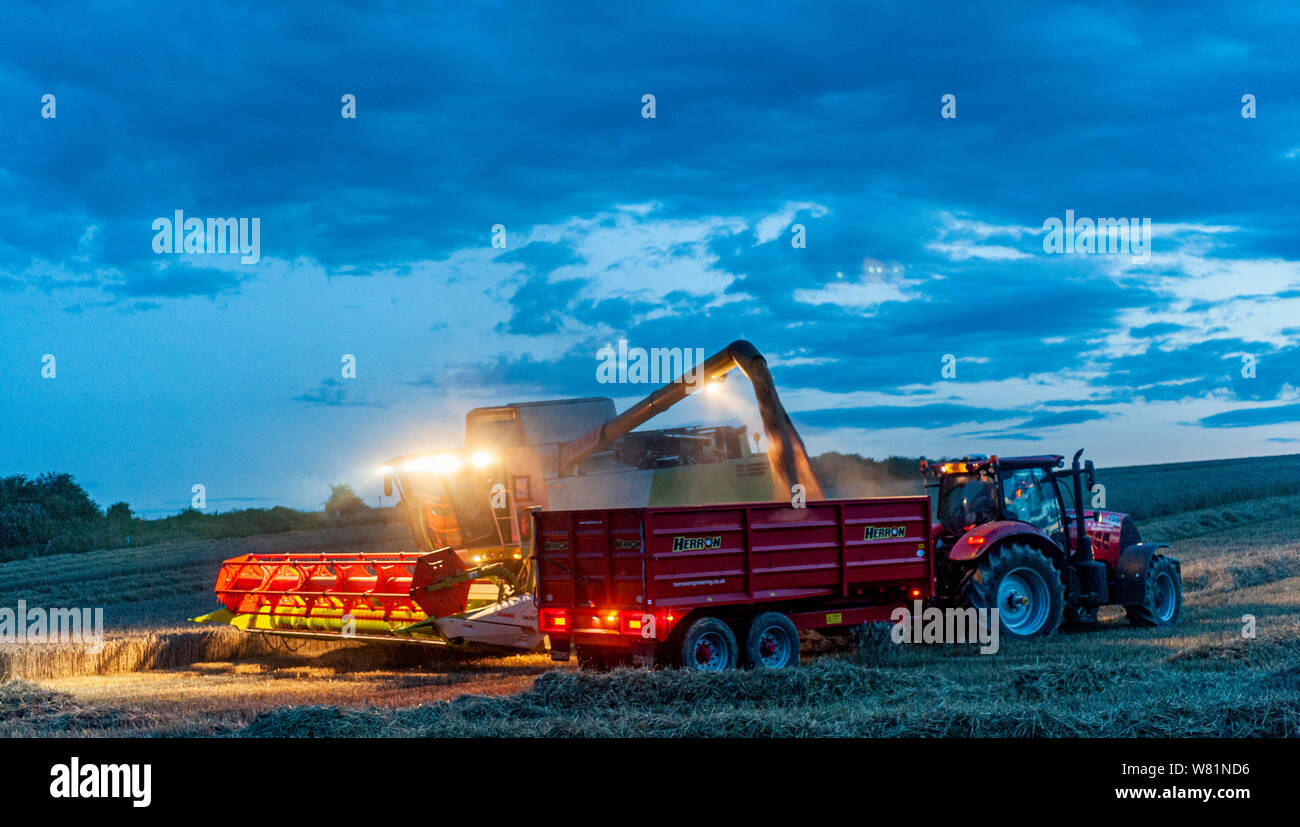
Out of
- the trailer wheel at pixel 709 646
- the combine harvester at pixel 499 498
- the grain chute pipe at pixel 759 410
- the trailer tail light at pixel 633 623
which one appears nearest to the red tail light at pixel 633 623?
the trailer tail light at pixel 633 623

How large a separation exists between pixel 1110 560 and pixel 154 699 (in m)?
10.6

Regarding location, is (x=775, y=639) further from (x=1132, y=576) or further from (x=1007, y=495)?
(x=1132, y=576)

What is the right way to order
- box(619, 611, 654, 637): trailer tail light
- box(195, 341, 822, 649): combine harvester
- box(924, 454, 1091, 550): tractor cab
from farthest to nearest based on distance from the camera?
box(924, 454, 1091, 550): tractor cab, box(195, 341, 822, 649): combine harvester, box(619, 611, 654, 637): trailer tail light

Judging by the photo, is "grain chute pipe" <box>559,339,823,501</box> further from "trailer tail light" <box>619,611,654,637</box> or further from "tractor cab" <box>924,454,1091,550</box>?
"trailer tail light" <box>619,611,654,637</box>

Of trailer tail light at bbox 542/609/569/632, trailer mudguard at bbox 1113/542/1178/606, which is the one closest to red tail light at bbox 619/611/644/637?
trailer tail light at bbox 542/609/569/632

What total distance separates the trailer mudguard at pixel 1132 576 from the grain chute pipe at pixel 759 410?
3594 millimetres

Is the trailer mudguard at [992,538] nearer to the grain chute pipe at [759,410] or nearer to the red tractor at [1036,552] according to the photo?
the red tractor at [1036,552]

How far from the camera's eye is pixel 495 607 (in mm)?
12125

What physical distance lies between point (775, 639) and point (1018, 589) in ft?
11.6

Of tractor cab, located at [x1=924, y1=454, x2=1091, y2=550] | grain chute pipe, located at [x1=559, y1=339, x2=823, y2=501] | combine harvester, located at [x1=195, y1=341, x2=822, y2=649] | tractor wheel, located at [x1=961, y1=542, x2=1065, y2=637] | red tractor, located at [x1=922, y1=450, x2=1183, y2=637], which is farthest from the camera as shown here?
grain chute pipe, located at [x1=559, y1=339, x2=823, y2=501]

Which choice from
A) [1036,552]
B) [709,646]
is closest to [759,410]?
[1036,552]

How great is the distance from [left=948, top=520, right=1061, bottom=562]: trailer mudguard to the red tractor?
0.04 ft

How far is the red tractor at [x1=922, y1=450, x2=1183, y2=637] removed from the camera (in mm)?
12562
